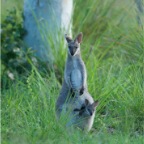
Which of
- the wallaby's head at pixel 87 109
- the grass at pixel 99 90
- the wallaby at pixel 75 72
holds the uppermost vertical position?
the wallaby at pixel 75 72

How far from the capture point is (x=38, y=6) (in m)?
9.75

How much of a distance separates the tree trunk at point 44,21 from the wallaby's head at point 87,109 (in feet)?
9.14

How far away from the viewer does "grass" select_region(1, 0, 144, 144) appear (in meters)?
6.12

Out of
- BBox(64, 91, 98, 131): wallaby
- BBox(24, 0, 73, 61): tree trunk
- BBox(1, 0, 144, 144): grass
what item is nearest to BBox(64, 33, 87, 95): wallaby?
BBox(64, 91, 98, 131): wallaby

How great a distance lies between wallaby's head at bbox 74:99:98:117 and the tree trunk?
2.79 metres

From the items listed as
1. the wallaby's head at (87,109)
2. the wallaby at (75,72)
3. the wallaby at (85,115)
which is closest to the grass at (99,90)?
the wallaby at (85,115)

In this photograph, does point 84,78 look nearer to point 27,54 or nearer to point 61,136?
point 61,136

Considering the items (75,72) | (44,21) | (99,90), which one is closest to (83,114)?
(75,72)

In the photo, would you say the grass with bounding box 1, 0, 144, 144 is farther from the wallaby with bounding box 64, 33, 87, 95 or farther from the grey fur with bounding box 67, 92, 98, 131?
the wallaby with bounding box 64, 33, 87, 95

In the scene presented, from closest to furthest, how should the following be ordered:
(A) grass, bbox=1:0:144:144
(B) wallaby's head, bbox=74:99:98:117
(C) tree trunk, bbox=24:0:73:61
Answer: (A) grass, bbox=1:0:144:144 → (B) wallaby's head, bbox=74:99:98:117 → (C) tree trunk, bbox=24:0:73:61

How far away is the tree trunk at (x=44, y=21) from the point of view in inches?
368

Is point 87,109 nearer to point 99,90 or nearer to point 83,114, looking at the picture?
point 83,114

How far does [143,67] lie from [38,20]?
232cm

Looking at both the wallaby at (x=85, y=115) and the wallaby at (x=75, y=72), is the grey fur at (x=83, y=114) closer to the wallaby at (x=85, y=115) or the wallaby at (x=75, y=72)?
the wallaby at (x=85, y=115)
